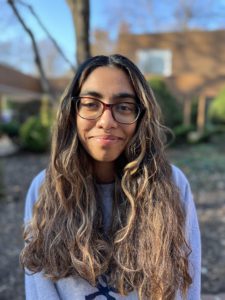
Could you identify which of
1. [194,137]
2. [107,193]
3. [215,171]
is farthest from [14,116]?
[107,193]

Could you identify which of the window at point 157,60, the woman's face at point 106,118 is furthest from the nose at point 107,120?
the window at point 157,60

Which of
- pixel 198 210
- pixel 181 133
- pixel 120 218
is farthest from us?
pixel 181 133

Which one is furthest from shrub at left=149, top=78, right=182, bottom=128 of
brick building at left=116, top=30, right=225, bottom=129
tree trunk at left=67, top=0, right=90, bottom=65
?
brick building at left=116, top=30, right=225, bottom=129

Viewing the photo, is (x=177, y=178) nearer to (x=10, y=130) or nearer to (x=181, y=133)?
(x=181, y=133)

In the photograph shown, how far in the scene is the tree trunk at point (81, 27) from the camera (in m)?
3.18

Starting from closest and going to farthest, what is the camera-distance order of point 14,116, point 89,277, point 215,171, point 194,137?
point 89,277
point 215,171
point 194,137
point 14,116

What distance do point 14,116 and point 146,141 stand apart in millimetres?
19841

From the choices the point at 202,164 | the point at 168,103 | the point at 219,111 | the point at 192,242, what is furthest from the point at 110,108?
the point at 219,111

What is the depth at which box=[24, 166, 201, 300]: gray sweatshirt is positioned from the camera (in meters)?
1.35

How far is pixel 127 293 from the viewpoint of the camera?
4.36ft

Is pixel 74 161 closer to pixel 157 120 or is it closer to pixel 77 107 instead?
pixel 77 107

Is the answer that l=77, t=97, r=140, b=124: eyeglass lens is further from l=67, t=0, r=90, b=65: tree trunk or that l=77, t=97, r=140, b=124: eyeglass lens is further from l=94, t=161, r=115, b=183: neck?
l=67, t=0, r=90, b=65: tree trunk

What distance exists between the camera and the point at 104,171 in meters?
1.45

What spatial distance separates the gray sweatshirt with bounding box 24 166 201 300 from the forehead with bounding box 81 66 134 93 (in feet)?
1.38
